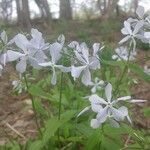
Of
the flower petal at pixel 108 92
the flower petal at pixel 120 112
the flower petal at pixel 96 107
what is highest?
the flower petal at pixel 108 92

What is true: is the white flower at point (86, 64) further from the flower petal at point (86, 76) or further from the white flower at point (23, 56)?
the white flower at point (23, 56)

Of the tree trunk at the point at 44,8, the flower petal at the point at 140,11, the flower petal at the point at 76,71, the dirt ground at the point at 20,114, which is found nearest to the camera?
the flower petal at the point at 76,71

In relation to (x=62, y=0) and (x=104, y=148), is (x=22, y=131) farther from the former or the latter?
A: (x=62, y=0)

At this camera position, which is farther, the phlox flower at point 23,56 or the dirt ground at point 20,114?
the dirt ground at point 20,114

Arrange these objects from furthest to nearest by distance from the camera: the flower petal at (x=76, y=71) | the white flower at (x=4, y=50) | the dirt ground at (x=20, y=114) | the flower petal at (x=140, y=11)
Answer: the dirt ground at (x=20, y=114) < the flower petal at (x=140, y=11) < the white flower at (x=4, y=50) < the flower petal at (x=76, y=71)

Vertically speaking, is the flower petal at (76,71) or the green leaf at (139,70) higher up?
the flower petal at (76,71)

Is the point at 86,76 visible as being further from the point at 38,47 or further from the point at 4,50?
the point at 4,50

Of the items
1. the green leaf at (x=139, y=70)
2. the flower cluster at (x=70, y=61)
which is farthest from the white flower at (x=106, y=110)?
the green leaf at (x=139, y=70)

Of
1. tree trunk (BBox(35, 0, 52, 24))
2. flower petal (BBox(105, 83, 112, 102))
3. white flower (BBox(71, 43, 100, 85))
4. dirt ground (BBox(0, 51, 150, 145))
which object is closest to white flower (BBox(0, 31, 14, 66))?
white flower (BBox(71, 43, 100, 85))
